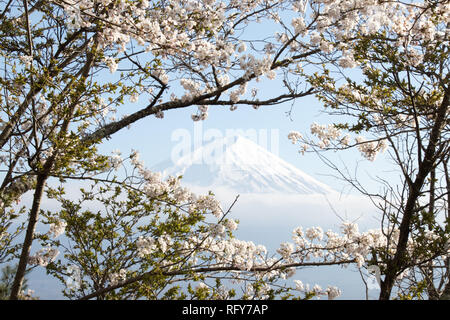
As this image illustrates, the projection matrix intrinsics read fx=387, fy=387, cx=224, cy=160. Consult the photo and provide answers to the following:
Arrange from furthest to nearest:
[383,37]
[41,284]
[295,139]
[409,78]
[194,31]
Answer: [41,284]
[295,139]
[194,31]
[383,37]
[409,78]

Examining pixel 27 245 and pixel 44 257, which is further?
pixel 44 257

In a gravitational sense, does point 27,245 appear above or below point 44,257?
above

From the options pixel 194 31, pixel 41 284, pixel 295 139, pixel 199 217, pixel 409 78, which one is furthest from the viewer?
pixel 41 284

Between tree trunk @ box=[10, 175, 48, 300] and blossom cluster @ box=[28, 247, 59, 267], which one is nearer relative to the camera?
tree trunk @ box=[10, 175, 48, 300]

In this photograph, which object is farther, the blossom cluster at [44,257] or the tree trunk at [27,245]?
the blossom cluster at [44,257]

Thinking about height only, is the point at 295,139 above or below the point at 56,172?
above

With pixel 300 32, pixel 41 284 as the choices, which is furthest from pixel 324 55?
pixel 41 284

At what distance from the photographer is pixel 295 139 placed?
22.0ft

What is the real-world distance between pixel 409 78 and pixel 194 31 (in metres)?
3.13

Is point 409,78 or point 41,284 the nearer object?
point 409,78

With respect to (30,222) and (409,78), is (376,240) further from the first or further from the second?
(30,222)

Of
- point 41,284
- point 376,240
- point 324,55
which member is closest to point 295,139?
point 324,55
